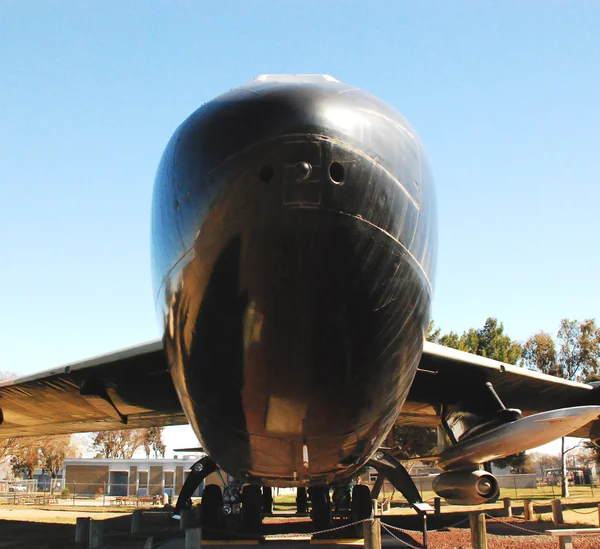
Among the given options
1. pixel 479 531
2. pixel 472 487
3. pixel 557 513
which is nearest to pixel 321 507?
pixel 479 531

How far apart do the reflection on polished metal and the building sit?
40.9 metres

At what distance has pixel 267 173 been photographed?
11.6 feet

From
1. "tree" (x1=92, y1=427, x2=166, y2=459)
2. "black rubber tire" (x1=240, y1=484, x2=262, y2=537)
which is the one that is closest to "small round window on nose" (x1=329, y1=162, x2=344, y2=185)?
"black rubber tire" (x1=240, y1=484, x2=262, y2=537)

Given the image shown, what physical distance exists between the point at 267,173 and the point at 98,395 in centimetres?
796

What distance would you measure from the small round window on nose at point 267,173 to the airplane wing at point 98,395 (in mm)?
5483

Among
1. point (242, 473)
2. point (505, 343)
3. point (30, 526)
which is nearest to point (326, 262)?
point (242, 473)

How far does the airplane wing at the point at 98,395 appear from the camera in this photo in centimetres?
905

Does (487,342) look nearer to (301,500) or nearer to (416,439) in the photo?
(416,439)

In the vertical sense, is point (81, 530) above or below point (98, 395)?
below

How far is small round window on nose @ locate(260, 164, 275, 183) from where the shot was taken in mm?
3525

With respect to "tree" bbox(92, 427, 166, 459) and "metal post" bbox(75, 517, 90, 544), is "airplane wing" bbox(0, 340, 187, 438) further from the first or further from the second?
"tree" bbox(92, 427, 166, 459)

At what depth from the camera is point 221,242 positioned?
12.3 feet

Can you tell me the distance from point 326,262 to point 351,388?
1.20 m

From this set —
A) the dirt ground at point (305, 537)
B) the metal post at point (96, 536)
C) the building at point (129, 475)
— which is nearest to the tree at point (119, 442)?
the building at point (129, 475)
